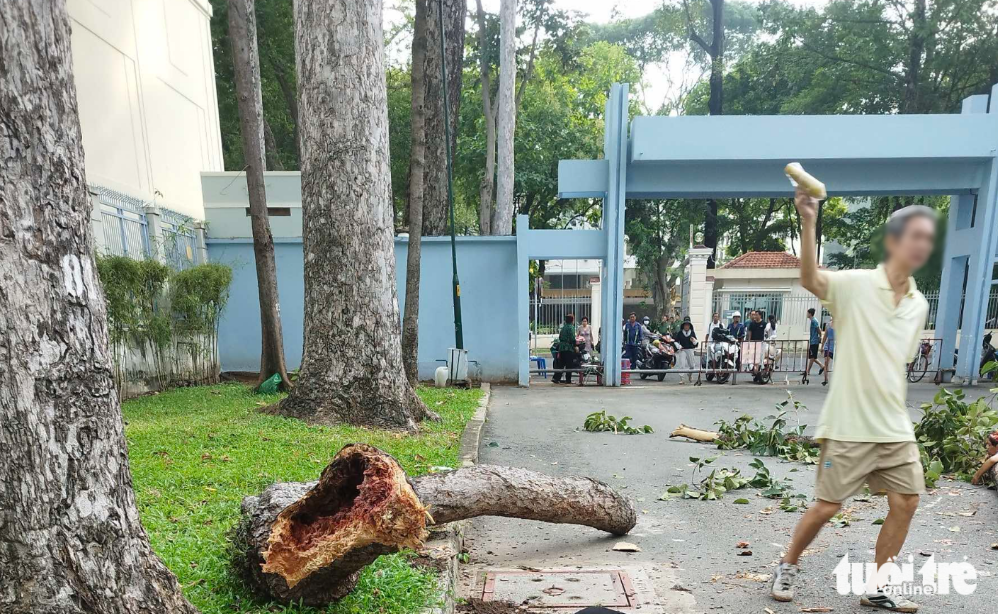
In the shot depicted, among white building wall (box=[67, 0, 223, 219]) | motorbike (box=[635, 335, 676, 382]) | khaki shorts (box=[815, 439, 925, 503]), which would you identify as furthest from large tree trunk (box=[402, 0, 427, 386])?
khaki shorts (box=[815, 439, 925, 503])

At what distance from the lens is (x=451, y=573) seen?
3371 mm

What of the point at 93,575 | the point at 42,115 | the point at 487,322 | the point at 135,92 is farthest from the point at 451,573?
the point at 135,92

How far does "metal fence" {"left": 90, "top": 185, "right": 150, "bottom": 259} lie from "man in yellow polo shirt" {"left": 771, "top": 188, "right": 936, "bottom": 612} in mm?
9893

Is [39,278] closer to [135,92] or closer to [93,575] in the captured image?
[93,575]

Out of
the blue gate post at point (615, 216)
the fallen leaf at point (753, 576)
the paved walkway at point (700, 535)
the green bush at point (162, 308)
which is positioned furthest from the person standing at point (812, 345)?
the green bush at point (162, 308)

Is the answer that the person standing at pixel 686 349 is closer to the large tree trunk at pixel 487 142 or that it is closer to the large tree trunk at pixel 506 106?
the large tree trunk at pixel 506 106

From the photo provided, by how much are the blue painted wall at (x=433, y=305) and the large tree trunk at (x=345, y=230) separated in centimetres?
565

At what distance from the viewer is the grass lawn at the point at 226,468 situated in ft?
9.53

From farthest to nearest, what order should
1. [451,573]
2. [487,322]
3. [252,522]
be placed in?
1. [487,322]
2. [451,573]
3. [252,522]

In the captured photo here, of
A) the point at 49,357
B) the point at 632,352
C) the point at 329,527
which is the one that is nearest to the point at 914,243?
the point at 329,527

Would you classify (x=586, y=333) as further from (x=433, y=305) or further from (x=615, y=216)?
(x=433, y=305)

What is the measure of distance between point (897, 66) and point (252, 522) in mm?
24215

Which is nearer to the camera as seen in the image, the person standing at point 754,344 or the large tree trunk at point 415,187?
the large tree trunk at point 415,187

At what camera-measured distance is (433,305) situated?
490 inches
